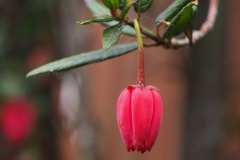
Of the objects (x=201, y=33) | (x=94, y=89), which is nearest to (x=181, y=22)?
(x=201, y=33)

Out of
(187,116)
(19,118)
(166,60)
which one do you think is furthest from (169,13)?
(166,60)

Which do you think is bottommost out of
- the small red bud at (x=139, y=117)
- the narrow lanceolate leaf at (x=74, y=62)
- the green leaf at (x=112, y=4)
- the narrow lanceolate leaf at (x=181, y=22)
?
the small red bud at (x=139, y=117)

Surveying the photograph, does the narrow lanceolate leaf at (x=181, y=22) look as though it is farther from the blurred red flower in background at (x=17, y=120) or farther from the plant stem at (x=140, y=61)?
the blurred red flower in background at (x=17, y=120)

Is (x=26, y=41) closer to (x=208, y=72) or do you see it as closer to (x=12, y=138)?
(x=12, y=138)

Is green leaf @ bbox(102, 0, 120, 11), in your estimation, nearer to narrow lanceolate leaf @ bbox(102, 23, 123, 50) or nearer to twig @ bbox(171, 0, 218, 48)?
narrow lanceolate leaf @ bbox(102, 23, 123, 50)

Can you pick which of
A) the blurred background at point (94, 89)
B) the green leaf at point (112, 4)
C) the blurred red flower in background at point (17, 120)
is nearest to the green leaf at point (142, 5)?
the green leaf at point (112, 4)

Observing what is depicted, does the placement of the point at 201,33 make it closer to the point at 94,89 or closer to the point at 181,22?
the point at 181,22
